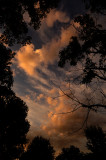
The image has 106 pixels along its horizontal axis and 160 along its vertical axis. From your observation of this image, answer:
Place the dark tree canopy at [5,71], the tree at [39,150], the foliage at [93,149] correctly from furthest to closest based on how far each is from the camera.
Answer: the tree at [39,150] < the dark tree canopy at [5,71] < the foliage at [93,149]

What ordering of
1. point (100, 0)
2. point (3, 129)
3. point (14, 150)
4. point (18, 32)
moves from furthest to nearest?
1. point (14, 150)
2. point (3, 129)
3. point (18, 32)
4. point (100, 0)

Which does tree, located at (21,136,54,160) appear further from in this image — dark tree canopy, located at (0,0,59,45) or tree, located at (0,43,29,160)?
dark tree canopy, located at (0,0,59,45)

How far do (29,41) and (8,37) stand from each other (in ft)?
5.46

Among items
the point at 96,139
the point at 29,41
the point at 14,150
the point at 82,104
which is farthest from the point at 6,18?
the point at 96,139

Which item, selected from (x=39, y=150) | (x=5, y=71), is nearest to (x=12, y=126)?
(x=5, y=71)

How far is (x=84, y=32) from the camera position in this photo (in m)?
7.15

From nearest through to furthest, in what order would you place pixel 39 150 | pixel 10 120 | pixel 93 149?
pixel 93 149 → pixel 10 120 → pixel 39 150

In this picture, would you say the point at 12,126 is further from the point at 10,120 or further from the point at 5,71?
the point at 5,71

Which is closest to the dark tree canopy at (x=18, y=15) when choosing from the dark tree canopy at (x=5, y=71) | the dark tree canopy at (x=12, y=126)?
the dark tree canopy at (x=5, y=71)

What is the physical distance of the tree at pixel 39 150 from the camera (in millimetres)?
22281

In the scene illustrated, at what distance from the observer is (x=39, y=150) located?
23.3 meters

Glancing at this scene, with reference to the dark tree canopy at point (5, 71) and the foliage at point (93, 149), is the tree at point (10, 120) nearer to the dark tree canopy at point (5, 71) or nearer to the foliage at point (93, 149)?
the dark tree canopy at point (5, 71)

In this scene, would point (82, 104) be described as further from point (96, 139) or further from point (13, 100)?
point (96, 139)

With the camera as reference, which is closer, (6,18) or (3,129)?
(6,18)
